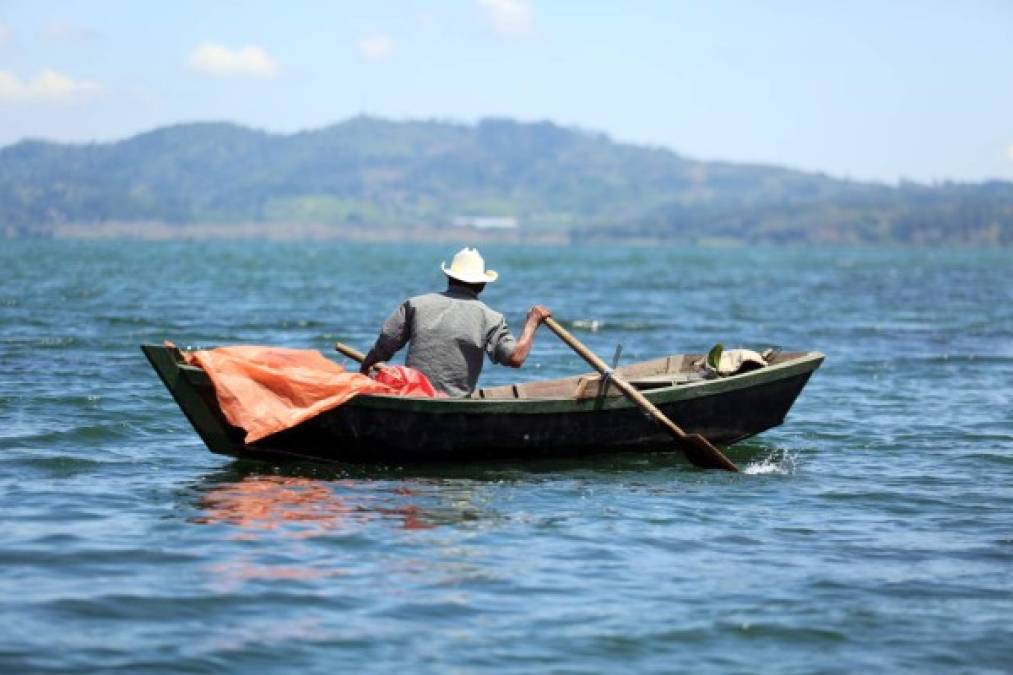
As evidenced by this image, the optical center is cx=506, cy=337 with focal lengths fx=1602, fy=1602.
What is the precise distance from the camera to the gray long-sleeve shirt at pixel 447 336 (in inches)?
547

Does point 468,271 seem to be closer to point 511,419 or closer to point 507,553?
point 511,419

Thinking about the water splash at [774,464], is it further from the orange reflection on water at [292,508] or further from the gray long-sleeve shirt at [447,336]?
the orange reflection on water at [292,508]

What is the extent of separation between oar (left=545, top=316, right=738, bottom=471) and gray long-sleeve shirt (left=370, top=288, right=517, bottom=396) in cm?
54

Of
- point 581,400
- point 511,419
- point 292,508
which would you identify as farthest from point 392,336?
point 292,508

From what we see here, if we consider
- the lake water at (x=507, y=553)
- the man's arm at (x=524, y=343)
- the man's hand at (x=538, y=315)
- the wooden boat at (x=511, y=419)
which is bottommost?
the lake water at (x=507, y=553)

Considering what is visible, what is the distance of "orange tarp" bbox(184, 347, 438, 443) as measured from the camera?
13125 mm

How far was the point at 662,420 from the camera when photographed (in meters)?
14.5

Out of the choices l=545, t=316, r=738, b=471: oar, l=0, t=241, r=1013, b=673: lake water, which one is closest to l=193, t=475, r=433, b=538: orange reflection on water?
l=0, t=241, r=1013, b=673: lake water

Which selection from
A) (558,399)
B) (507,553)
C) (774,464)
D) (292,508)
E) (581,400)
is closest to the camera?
(507,553)

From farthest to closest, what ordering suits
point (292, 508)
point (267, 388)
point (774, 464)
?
point (774, 464) < point (267, 388) < point (292, 508)

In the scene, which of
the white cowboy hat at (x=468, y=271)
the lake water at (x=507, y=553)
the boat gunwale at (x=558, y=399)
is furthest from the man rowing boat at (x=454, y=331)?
the lake water at (x=507, y=553)

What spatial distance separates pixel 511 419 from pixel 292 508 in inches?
97.8

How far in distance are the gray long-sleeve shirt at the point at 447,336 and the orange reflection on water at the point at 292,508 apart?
52.7 inches

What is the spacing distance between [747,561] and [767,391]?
4.83 metres
